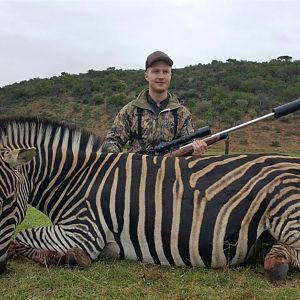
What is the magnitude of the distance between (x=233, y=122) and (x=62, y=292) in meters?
33.3

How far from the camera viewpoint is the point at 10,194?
3.56 metres

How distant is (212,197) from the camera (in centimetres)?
399

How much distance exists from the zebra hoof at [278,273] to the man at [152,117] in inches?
96.2

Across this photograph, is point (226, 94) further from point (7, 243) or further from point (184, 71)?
point (7, 243)

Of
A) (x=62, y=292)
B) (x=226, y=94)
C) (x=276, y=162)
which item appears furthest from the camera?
(x=226, y=94)

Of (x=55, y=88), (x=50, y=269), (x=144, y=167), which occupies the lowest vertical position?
(x=50, y=269)

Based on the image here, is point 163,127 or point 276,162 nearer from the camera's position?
point 276,162

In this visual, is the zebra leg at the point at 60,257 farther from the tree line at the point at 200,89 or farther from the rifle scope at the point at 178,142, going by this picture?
the tree line at the point at 200,89

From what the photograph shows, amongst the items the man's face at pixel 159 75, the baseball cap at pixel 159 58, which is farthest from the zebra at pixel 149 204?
the baseball cap at pixel 159 58

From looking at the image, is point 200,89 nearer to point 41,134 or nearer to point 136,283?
point 41,134

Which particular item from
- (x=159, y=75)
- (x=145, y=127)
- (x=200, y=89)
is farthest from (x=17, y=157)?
(x=200, y=89)

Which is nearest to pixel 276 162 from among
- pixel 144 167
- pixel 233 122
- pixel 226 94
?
pixel 144 167

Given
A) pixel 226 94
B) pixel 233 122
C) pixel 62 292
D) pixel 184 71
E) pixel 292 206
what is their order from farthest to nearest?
1. pixel 184 71
2. pixel 226 94
3. pixel 233 122
4. pixel 292 206
5. pixel 62 292

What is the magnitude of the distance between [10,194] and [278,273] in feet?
7.03
